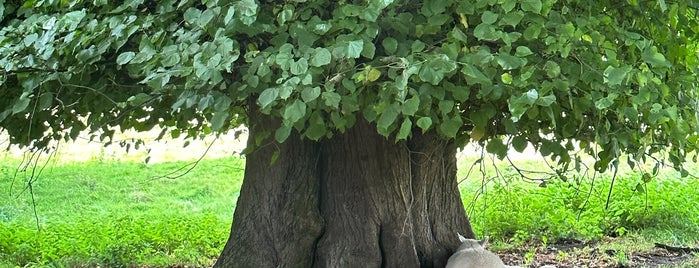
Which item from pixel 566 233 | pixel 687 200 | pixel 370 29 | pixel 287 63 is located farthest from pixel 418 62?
pixel 687 200

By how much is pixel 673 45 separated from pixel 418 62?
154cm

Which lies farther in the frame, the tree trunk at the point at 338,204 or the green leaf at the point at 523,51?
the tree trunk at the point at 338,204

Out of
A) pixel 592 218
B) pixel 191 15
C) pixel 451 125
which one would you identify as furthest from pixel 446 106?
pixel 592 218

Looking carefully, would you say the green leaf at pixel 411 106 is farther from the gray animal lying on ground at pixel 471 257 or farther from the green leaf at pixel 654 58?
the gray animal lying on ground at pixel 471 257

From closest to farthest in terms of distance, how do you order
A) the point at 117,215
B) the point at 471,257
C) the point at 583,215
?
the point at 471,257, the point at 583,215, the point at 117,215

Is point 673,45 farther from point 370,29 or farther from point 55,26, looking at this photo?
point 55,26

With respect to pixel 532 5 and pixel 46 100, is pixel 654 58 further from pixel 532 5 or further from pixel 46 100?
pixel 46 100

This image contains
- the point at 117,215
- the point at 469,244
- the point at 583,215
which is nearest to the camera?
the point at 469,244

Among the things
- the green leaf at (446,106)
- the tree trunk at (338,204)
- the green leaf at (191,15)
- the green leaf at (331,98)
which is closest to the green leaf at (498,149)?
the green leaf at (446,106)

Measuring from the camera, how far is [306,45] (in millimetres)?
3211

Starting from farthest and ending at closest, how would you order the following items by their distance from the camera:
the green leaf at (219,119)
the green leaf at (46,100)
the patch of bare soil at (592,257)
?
the patch of bare soil at (592,257) → the green leaf at (46,100) → the green leaf at (219,119)

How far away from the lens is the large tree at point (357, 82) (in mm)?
3133

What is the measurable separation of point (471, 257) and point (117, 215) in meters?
5.12

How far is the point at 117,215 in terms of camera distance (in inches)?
348
